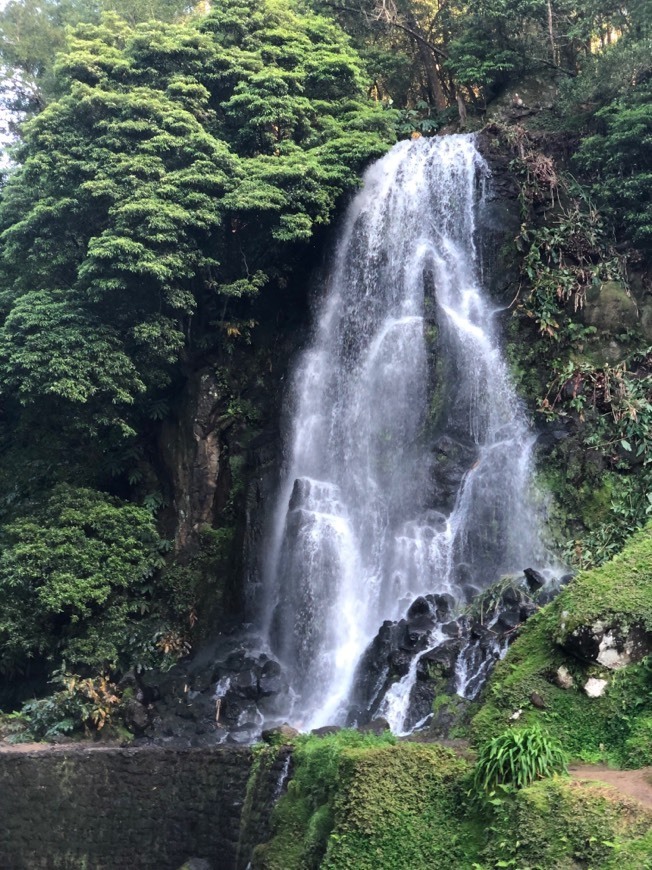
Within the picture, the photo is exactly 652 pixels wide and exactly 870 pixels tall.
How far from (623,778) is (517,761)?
2.38 feet

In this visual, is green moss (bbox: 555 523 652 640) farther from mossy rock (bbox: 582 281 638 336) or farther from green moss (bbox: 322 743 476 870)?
mossy rock (bbox: 582 281 638 336)

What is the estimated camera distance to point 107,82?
1555cm

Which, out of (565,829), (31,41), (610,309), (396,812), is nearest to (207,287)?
(610,309)

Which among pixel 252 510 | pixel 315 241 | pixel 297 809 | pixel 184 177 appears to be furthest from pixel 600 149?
pixel 297 809

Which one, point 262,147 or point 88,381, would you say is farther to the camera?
point 262,147

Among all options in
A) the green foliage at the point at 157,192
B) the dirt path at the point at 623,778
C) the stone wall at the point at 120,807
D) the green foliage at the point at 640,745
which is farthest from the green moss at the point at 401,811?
the green foliage at the point at 157,192

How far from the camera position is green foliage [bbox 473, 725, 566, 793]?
5480 millimetres

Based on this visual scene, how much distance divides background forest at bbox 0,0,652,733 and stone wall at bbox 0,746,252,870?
184 cm

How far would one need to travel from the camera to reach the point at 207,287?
1577 centimetres

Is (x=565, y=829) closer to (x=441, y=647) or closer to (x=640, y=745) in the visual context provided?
(x=640, y=745)

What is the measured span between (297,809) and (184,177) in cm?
1126

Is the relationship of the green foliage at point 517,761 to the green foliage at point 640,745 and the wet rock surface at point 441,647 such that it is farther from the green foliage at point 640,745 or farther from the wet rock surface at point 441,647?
the wet rock surface at point 441,647

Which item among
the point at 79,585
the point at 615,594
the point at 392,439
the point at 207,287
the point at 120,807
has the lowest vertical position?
the point at 120,807

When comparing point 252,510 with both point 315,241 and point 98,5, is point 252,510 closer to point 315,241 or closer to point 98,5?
point 315,241
